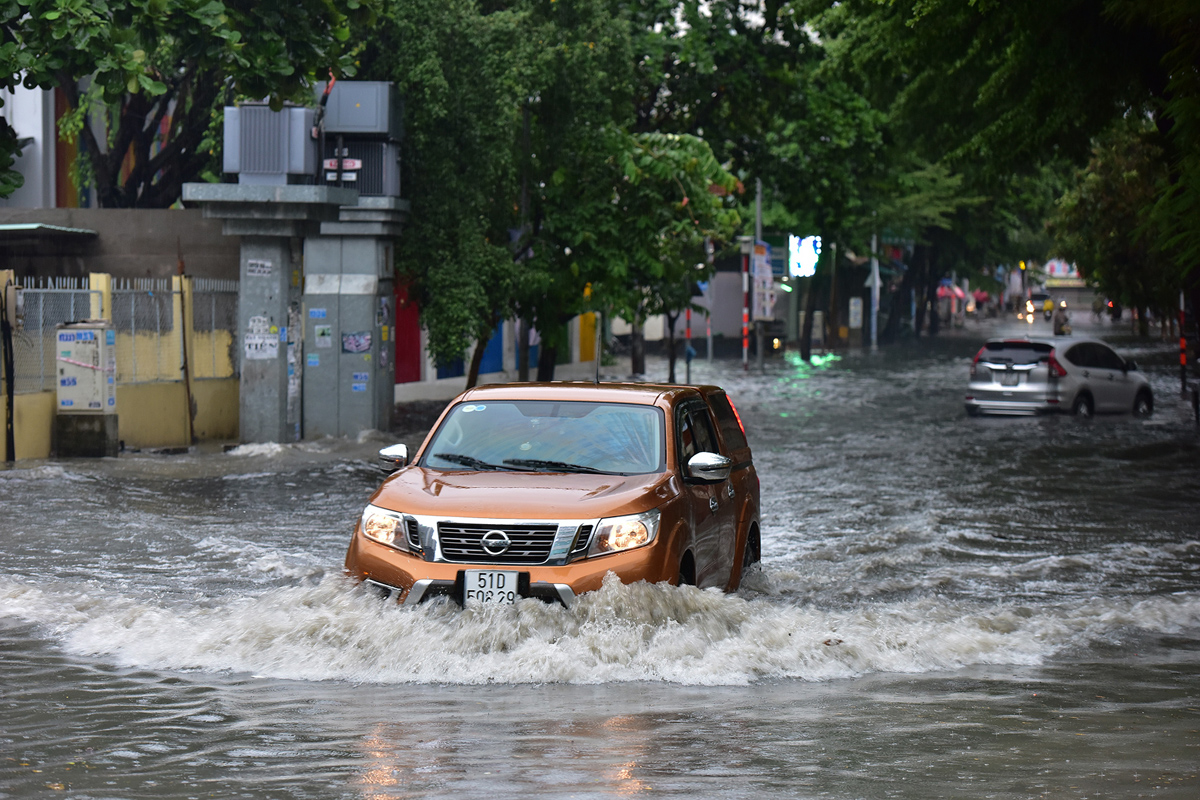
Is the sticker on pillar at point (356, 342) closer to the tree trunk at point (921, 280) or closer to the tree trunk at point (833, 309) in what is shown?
the tree trunk at point (833, 309)

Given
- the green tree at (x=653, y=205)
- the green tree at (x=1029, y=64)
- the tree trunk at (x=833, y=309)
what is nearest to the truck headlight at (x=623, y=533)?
the green tree at (x=1029, y=64)

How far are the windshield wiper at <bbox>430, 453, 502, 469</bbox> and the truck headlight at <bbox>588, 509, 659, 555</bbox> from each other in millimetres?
1085

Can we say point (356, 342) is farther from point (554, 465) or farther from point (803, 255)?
point (803, 255)

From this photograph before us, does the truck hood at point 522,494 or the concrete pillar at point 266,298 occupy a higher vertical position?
the concrete pillar at point 266,298

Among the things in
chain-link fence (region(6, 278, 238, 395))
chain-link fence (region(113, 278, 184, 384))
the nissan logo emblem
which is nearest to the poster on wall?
chain-link fence (region(6, 278, 238, 395))

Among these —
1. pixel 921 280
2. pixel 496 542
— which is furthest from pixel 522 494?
pixel 921 280

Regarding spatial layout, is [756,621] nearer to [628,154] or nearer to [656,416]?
[656,416]

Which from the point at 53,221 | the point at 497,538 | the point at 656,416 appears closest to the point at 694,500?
the point at 656,416

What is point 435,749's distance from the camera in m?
6.07

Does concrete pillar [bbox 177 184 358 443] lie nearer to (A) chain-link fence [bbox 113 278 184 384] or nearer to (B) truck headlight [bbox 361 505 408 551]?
(A) chain-link fence [bbox 113 278 184 384]

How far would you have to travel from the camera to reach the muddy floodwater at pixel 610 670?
5750mm

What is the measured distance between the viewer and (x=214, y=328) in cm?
A: 2111

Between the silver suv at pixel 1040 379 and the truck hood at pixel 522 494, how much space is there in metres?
19.1

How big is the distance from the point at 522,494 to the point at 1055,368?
20.2 m
